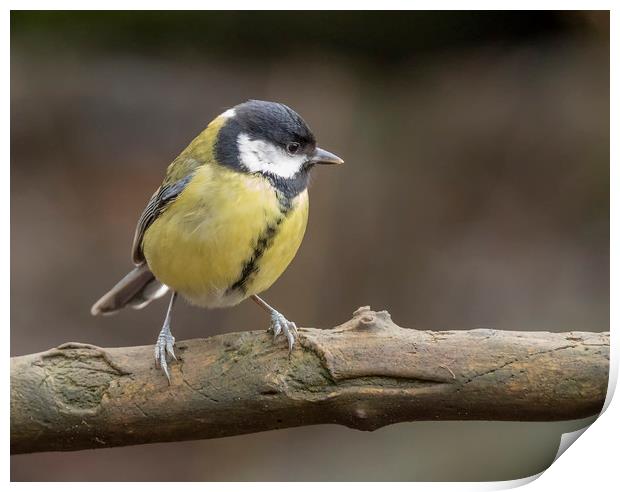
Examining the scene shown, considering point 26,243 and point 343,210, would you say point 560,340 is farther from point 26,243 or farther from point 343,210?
point 26,243

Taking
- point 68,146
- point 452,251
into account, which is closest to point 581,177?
point 452,251

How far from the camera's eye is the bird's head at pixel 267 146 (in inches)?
56.2

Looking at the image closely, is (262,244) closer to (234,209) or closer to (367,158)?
(234,209)

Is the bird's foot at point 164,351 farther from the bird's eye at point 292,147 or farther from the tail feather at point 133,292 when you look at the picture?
the bird's eye at point 292,147

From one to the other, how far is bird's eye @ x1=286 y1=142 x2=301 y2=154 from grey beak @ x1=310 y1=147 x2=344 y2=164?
0.09 feet

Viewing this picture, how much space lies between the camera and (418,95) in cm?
143

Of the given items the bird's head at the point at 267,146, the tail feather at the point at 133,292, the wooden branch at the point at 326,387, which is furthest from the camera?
the tail feather at the point at 133,292

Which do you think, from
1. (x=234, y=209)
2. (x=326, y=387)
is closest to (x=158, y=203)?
(x=234, y=209)

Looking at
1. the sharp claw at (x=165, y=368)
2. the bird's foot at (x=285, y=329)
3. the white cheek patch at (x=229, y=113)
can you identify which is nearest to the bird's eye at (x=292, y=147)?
the white cheek patch at (x=229, y=113)

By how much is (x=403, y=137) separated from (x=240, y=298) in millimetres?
360

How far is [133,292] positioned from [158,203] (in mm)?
219

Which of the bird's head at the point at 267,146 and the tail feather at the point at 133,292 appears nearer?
the bird's head at the point at 267,146

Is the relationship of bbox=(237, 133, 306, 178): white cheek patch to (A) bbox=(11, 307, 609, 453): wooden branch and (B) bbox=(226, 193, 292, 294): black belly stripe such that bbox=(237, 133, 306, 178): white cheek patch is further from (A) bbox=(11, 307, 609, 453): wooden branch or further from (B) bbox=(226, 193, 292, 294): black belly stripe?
(A) bbox=(11, 307, 609, 453): wooden branch

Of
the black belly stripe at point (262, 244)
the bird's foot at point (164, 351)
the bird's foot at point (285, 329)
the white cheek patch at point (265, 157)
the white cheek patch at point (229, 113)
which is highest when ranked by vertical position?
the white cheek patch at point (229, 113)
